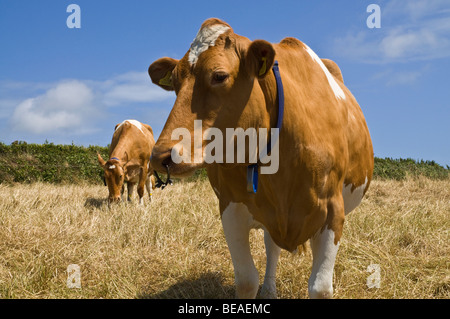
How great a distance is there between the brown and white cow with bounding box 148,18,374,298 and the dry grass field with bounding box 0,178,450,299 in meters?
0.97

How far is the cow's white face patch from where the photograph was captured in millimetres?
1986

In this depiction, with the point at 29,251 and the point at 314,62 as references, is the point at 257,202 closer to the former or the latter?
the point at 314,62

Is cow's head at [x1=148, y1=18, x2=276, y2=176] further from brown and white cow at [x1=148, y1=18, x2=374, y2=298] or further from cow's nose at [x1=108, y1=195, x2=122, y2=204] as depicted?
cow's nose at [x1=108, y1=195, x2=122, y2=204]

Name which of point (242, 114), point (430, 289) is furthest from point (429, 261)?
point (242, 114)

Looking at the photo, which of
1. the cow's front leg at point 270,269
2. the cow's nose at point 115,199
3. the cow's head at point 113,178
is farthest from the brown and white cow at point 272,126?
the cow's head at point 113,178

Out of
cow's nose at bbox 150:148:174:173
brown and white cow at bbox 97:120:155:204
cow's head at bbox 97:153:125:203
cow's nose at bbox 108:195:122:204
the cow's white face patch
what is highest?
brown and white cow at bbox 97:120:155:204

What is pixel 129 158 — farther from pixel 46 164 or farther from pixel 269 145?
pixel 269 145

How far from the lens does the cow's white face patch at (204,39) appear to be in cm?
199

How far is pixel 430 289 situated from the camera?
11.4 feet

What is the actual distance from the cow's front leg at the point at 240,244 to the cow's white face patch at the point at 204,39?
41.2 inches

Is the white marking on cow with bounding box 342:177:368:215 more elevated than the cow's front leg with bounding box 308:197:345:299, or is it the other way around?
the white marking on cow with bounding box 342:177:368:215

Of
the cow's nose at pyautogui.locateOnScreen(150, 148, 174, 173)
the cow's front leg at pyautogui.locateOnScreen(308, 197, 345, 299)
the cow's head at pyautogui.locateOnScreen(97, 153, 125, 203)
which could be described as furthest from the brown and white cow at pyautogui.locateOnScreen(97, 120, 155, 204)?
the cow's nose at pyautogui.locateOnScreen(150, 148, 174, 173)

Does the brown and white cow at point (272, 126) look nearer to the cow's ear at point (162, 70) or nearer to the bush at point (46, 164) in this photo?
the cow's ear at point (162, 70)

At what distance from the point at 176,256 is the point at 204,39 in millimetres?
2629
